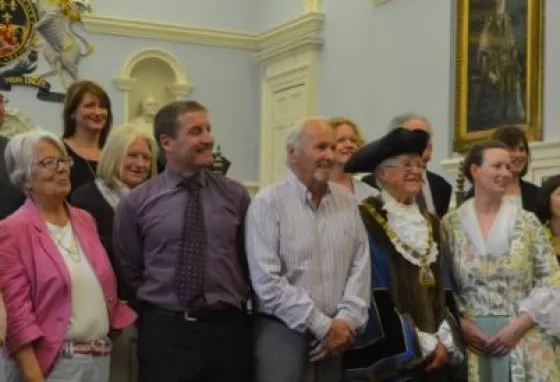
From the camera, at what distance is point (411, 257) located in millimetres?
3986

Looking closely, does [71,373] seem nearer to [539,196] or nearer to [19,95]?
[539,196]

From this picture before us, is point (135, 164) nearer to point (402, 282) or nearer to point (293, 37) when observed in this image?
point (402, 282)

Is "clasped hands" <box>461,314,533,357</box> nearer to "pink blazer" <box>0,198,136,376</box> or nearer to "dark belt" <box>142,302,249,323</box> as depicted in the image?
"dark belt" <box>142,302,249,323</box>

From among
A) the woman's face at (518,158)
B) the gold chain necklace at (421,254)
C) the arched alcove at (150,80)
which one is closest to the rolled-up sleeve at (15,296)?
the gold chain necklace at (421,254)

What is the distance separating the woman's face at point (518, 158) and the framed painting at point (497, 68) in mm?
2865

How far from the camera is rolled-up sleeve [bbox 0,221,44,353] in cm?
336

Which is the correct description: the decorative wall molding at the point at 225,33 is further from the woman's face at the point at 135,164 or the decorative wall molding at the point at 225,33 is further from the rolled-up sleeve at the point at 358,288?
the rolled-up sleeve at the point at 358,288

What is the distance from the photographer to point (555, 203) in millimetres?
4574

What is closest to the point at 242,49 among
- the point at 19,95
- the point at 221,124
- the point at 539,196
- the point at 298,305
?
the point at 221,124

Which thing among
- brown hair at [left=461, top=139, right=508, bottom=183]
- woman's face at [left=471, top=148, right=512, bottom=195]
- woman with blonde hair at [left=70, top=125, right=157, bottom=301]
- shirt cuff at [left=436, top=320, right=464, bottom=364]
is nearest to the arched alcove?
woman with blonde hair at [left=70, top=125, right=157, bottom=301]

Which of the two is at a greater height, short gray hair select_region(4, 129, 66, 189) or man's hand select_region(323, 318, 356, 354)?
short gray hair select_region(4, 129, 66, 189)

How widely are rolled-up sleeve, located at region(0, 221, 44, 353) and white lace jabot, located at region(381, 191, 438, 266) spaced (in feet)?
4.70

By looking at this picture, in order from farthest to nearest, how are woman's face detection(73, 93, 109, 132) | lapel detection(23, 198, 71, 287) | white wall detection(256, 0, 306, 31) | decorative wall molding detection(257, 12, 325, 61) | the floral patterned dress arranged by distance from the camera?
white wall detection(256, 0, 306, 31)
decorative wall molding detection(257, 12, 325, 61)
woman's face detection(73, 93, 109, 132)
the floral patterned dress
lapel detection(23, 198, 71, 287)

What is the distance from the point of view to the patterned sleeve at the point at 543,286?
403 cm
